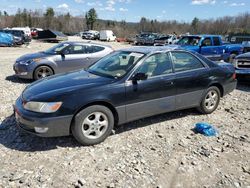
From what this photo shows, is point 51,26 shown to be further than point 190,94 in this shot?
Yes

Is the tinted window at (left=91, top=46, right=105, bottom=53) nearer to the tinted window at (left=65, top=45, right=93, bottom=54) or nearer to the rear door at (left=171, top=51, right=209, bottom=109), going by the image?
the tinted window at (left=65, top=45, right=93, bottom=54)

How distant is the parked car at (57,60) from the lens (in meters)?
8.53

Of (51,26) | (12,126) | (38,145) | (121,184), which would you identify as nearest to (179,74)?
(121,184)

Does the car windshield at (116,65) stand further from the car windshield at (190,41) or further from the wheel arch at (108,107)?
the car windshield at (190,41)

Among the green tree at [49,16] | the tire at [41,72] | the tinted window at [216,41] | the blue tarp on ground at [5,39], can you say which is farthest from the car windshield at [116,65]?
the green tree at [49,16]

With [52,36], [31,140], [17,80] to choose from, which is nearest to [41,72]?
[17,80]

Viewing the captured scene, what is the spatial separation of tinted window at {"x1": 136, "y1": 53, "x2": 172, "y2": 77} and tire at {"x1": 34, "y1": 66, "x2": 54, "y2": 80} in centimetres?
501

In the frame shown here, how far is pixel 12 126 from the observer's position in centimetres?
492

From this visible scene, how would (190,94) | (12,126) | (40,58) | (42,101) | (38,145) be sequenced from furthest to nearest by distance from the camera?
(40,58) < (190,94) < (12,126) < (38,145) < (42,101)

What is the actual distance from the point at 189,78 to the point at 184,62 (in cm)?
36

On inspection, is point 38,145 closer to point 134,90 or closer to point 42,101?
point 42,101

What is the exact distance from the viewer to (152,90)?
15.3ft

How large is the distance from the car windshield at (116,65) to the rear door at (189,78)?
882 millimetres

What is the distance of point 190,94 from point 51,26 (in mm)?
93604
